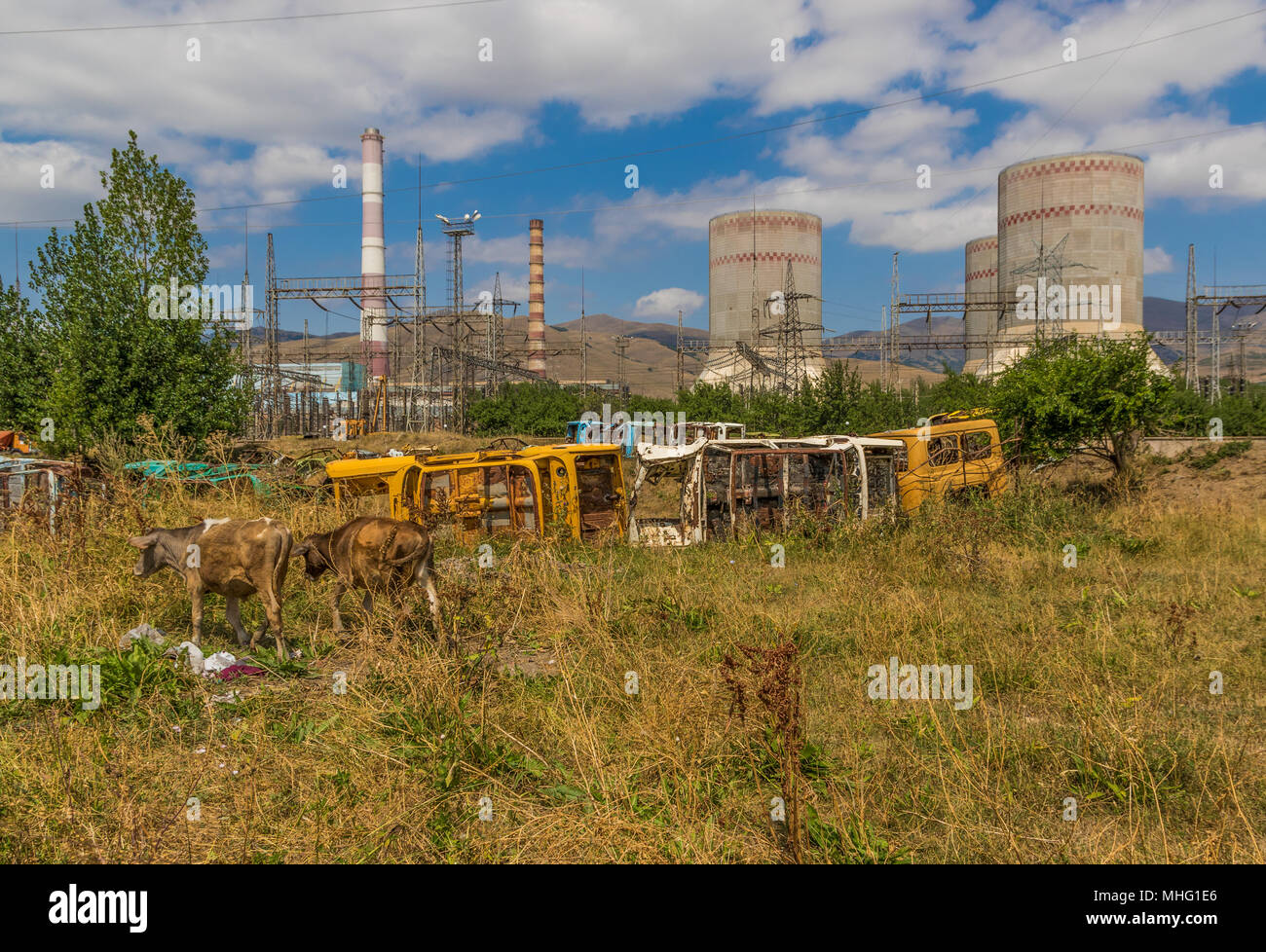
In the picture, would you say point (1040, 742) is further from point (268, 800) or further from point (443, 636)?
point (268, 800)

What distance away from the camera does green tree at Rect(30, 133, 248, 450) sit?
56.0 ft

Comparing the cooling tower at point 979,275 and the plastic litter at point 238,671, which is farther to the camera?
the cooling tower at point 979,275

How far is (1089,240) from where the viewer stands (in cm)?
4147

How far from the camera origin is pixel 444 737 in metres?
4.44

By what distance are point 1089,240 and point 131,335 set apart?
43.7m

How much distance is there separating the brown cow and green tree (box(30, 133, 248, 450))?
1338cm

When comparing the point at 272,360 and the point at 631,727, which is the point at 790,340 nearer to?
the point at 272,360

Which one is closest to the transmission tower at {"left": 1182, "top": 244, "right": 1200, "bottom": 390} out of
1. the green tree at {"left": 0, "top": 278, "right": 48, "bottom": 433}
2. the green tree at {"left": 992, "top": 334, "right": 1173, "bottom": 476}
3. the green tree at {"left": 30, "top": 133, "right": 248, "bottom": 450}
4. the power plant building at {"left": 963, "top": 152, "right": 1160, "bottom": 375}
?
the power plant building at {"left": 963, "top": 152, "right": 1160, "bottom": 375}

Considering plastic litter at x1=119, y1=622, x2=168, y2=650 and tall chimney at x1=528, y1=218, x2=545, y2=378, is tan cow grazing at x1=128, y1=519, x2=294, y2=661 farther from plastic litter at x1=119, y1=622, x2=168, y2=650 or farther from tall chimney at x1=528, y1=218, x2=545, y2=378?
tall chimney at x1=528, y1=218, x2=545, y2=378

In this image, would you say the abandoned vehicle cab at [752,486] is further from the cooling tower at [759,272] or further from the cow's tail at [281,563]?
the cooling tower at [759,272]

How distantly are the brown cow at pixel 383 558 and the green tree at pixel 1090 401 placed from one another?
13.4m

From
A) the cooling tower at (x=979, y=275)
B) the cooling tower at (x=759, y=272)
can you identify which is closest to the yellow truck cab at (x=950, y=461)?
the cooling tower at (x=759, y=272)

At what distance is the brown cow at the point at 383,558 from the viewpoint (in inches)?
253
